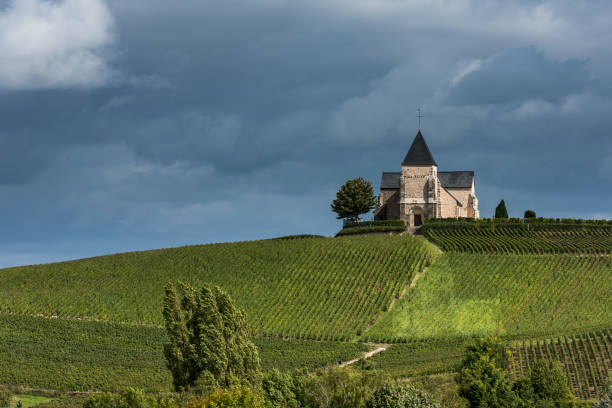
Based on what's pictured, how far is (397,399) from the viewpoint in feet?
110

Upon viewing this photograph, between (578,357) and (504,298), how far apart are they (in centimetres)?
1825

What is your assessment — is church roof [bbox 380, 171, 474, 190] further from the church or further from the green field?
the green field

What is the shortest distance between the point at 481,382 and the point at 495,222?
148 feet

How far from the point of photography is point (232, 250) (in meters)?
82.3

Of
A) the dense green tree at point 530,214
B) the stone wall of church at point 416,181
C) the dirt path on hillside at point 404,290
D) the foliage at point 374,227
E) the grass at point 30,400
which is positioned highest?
the stone wall of church at point 416,181

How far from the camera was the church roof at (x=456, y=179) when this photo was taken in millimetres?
98000

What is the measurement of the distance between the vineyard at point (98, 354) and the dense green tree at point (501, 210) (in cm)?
4018

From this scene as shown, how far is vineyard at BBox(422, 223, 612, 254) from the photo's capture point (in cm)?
7694

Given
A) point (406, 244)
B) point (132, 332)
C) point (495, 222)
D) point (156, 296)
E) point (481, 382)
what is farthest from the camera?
point (495, 222)

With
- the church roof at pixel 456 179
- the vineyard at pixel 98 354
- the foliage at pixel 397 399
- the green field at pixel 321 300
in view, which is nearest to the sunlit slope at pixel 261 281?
the green field at pixel 321 300

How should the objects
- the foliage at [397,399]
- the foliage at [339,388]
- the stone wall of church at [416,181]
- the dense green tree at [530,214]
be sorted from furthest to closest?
the stone wall of church at [416,181] < the dense green tree at [530,214] < the foliage at [339,388] < the foliage at [397,399]

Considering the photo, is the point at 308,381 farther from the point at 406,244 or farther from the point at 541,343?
the point at 406,244

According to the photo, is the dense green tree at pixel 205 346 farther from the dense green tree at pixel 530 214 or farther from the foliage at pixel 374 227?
the dense green tree at pixel 530 214

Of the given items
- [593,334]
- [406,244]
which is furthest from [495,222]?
[593,334]
